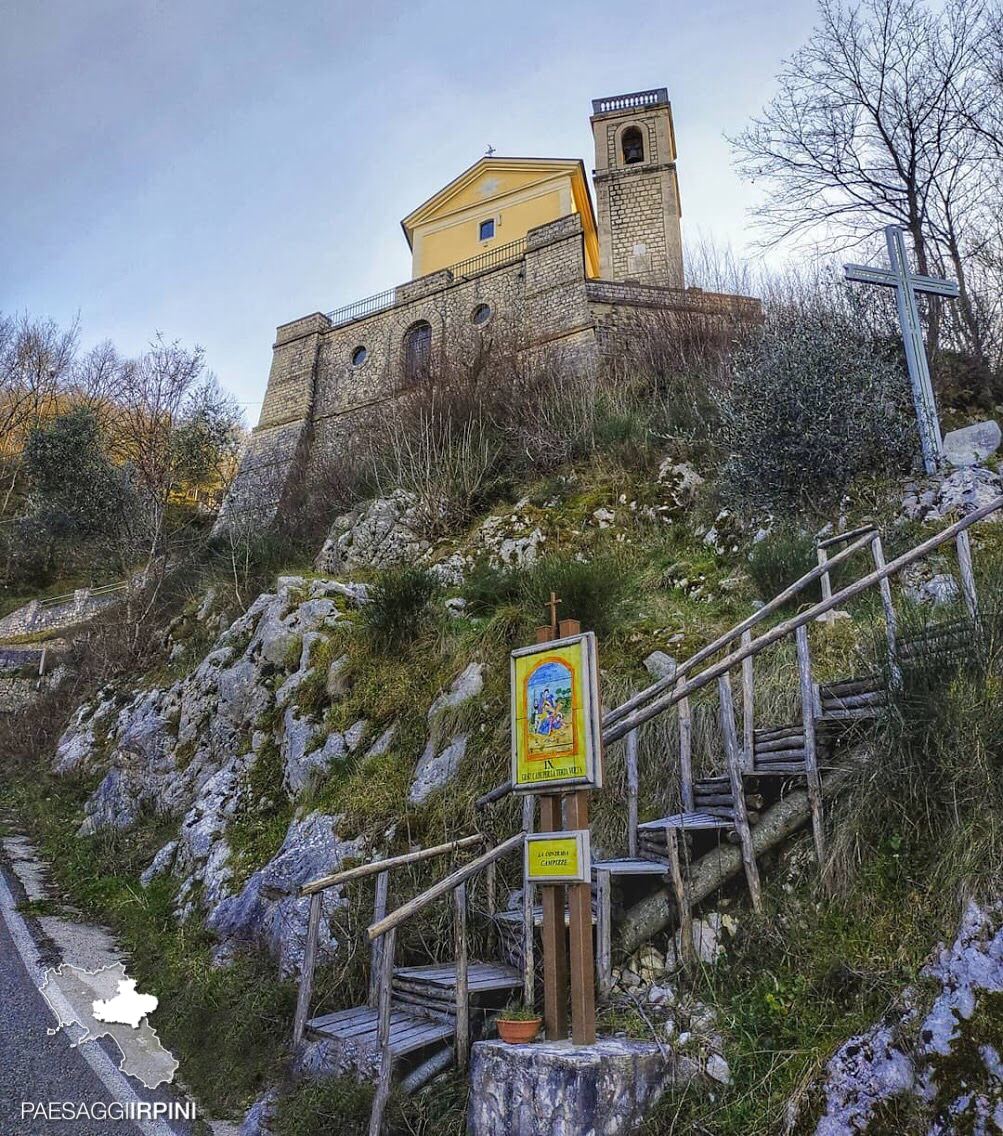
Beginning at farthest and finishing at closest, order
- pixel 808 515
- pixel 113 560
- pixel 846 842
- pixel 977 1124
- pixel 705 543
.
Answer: pixel 113 560
pixel 705 543
pixel 808 515
pixel 846 842
pixel 977 1124

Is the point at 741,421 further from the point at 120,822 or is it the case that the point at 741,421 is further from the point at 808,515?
the point at 120,822

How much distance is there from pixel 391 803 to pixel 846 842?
11.5ft

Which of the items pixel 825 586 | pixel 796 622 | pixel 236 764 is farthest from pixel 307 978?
pixel 825 586

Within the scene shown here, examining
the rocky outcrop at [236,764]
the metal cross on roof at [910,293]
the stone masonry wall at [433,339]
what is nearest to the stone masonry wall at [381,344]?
the stone masonry wall at [433,339]

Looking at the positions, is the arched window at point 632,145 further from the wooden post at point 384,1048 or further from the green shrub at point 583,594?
the wooden post at point 384,1048

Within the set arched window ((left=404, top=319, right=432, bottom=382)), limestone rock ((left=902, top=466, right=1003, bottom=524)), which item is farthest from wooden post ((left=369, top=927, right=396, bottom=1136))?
arched window ((left=404, top=319, right=432, bottom=382))

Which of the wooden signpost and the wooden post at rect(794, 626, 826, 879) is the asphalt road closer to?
the wooden signpost

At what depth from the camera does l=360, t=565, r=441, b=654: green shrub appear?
8.13 m

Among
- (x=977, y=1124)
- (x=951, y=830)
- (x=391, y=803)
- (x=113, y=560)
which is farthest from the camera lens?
(x=113, y=560)

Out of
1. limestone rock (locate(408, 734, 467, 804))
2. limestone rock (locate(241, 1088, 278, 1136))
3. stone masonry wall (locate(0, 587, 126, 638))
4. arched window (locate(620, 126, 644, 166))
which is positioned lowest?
limestone rock (locate(241, 1088, 278, 1136))

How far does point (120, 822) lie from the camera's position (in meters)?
9.09

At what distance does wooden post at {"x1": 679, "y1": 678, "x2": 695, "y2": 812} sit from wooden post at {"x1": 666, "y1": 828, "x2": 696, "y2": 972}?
0.67 m

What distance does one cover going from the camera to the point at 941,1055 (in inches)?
119

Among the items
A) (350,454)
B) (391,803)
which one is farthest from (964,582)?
(350,454)
